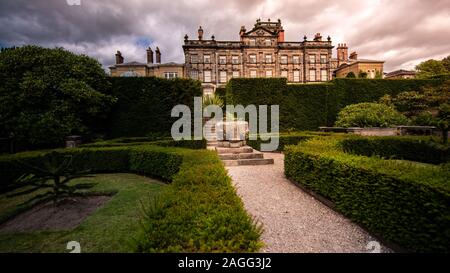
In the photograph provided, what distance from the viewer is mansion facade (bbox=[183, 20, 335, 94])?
35938mm

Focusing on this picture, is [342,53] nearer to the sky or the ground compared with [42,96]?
nearer to the sky

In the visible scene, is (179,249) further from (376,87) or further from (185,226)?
(376,87)

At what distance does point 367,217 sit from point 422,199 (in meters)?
0.99

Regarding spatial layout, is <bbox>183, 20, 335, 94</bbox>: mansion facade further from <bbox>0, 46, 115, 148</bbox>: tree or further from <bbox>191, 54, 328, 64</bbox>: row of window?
<bbox>0, 46, 115, 148</bbox>: tree

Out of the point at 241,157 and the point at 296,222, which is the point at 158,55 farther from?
the point at 296,222

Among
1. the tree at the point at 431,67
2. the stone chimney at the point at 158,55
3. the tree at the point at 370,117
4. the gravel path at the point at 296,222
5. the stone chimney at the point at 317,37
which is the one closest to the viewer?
the gravel path at the point at 296,222

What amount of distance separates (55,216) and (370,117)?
15.6 meters

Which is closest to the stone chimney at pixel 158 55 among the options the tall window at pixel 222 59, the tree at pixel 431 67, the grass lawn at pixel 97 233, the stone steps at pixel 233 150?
the tall window at pixel 222 59

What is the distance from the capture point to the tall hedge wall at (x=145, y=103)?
43.7 ft

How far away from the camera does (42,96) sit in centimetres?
994

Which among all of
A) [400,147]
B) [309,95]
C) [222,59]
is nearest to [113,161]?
[400,147]

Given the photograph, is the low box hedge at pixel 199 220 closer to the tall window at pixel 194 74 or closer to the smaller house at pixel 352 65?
the tall window at pixel 194 74

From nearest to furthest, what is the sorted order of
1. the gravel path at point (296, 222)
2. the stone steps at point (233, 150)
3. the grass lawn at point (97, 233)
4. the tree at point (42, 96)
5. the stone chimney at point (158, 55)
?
the gravel path at point (296, 222) < the grass lawn at point (97, 233) < the stone steps at point (233, 150) < the tree at point (42, 96) < the stone chimney at point (158, 55)

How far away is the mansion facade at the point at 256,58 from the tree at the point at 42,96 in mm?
25186
